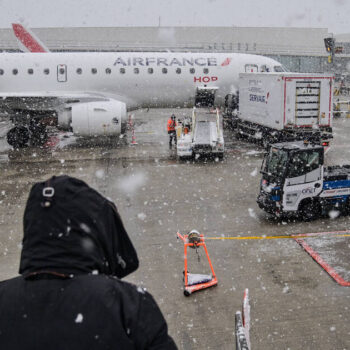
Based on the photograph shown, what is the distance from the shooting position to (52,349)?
1962mm

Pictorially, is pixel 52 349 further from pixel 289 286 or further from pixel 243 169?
pixel 243 169

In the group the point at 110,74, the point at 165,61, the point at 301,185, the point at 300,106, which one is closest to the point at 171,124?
the point at 165,61

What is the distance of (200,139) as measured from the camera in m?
17.6

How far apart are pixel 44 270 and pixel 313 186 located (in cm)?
939

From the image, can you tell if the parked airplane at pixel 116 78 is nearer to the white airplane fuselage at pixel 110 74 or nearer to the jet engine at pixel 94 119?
the white airplane fuselage at pixel 110 74

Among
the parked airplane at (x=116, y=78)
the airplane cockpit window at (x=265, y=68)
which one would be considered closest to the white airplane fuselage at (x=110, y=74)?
the parked airplane at (x=116, y=78)

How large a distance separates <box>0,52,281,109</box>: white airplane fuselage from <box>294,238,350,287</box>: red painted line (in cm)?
1345

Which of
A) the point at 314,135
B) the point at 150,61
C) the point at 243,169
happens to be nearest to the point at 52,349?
the point at 243,169

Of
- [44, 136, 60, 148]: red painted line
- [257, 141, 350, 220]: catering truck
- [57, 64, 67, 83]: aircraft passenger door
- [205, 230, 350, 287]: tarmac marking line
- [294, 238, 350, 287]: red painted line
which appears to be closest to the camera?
[294, 238, 350, 287]: red painted line

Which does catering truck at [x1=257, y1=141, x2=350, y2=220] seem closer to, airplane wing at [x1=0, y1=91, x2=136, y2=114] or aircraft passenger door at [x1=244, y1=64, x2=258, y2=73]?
aircraft passenger door at [x1=244, y1=64, x2=258, y2=73]

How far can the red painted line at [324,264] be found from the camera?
777 cm

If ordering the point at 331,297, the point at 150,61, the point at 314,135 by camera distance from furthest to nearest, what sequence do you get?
1. the point at 150,61
2. the point at 314,135
3. the point at 331,297

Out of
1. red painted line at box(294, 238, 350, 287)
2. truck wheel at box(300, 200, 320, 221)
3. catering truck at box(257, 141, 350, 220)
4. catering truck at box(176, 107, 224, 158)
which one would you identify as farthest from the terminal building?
red painted line at box(294, 238, 350, 287)

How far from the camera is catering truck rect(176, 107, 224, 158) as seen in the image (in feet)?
55.9
